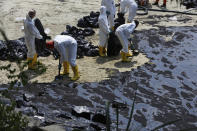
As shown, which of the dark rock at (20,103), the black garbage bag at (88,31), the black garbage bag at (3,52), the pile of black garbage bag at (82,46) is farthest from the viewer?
the black garbage bag at (88,31)

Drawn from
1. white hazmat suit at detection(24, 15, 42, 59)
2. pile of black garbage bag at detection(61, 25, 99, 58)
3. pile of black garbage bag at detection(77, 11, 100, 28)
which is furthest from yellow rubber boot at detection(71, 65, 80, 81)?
pile of black garbage bag at detection(77, 11, 100, 28)

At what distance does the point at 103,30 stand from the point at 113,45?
1.80 ft

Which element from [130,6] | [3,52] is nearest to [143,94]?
[3,52]

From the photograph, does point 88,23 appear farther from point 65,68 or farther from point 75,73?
point 75,73

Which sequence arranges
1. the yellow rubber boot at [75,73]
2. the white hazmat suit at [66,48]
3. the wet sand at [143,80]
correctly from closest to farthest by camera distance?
the wet sand at [143,80]
the white hazmat suit at [66,48]
the yellow rubber boot at [75,73]

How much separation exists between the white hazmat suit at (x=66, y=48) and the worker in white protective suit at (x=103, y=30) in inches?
75.3

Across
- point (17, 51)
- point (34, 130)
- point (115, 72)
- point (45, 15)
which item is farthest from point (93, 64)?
point (45, 15)

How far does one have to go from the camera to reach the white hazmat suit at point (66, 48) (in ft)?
28.9

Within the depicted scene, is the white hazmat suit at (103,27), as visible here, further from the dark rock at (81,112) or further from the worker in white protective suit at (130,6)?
the dark rock at (81,112)

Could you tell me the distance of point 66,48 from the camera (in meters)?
9.01

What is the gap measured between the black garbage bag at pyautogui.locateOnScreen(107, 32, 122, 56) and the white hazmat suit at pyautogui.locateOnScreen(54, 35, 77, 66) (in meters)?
2.03

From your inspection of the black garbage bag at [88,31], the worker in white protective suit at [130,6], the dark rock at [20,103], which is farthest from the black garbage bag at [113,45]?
the dark rock at [20,103]

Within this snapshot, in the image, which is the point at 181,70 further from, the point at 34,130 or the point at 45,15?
the point at 45,15

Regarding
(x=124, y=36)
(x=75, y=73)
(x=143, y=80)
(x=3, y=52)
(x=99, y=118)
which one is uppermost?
(x=124, y=36)
